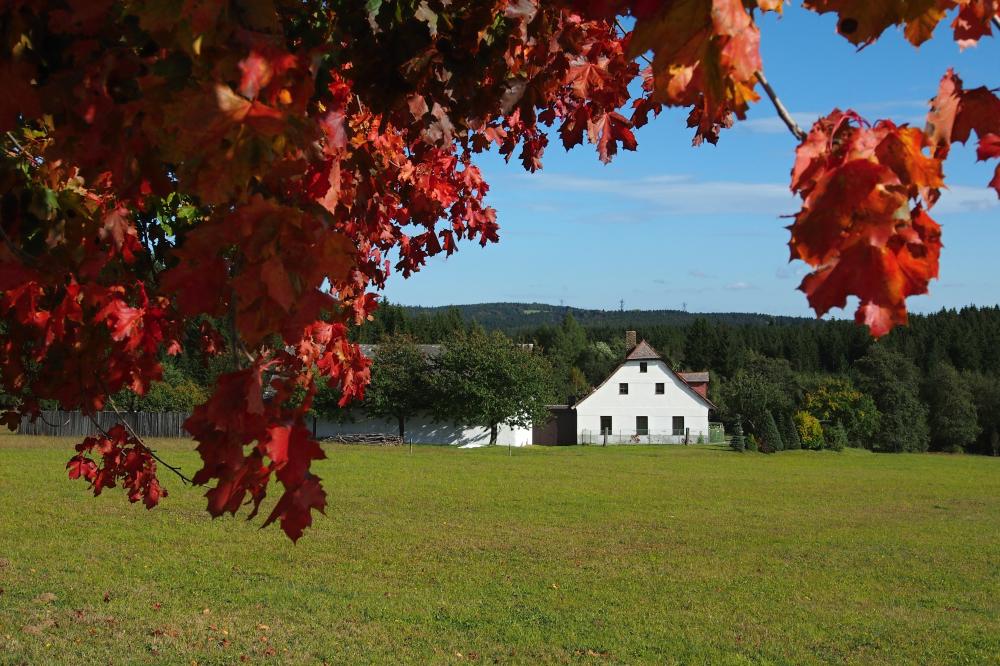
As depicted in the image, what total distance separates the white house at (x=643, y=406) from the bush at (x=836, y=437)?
711 centimetres

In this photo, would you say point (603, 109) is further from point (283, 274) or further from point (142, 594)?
point (142, 594)

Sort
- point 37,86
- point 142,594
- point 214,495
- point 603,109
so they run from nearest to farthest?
point 214,495 → point 37,86 → point 603,109 → point 142,594

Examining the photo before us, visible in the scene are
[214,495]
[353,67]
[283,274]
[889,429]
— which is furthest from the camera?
[889,429]

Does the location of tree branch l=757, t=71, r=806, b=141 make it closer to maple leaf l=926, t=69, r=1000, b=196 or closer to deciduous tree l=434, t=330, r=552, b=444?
maple leaf l=926, t=69, r=1000, b=196

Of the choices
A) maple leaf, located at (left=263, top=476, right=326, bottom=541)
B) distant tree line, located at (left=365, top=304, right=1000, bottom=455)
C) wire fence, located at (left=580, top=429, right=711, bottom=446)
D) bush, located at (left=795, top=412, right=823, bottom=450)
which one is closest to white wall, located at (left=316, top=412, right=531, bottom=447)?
distant tree line, located at (left=365, top=304, right=1000, bottom=455)

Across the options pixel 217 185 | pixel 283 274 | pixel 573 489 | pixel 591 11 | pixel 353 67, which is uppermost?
pixel 353 67

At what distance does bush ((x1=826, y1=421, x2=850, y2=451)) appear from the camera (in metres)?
48.2

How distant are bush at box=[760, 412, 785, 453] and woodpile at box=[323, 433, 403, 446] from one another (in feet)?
58.7

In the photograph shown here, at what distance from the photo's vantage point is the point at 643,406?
54.9 meters

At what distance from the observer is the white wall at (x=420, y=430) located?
4684cm

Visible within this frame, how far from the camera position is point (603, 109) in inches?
138

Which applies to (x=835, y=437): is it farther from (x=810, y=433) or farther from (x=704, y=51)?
(x=704, y=51)

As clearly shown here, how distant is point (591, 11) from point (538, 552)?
11304 millimetres

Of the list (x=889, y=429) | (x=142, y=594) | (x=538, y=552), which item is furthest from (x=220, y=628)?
(x=889, y=429)
